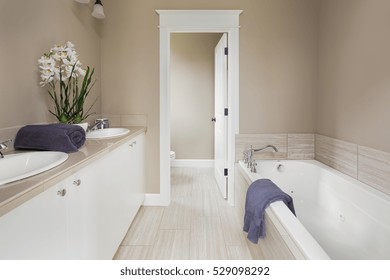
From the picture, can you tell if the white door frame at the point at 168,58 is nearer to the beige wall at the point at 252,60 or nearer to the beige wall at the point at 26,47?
the beige wall at the point at 252,60

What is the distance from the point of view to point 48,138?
1428mm

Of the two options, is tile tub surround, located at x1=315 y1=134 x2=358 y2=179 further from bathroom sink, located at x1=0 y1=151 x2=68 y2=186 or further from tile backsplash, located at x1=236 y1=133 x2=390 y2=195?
bathroom sink, located at x1=0 y1=151 x2=68 y2=186

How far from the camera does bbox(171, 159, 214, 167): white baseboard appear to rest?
4.81 m

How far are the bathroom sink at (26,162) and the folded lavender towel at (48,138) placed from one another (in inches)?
2.8

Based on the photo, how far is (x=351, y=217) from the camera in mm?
1853

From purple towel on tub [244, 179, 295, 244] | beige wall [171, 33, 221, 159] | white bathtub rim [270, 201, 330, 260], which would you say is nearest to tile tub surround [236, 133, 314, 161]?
purple towel on tub [244, 179, 295, 244]

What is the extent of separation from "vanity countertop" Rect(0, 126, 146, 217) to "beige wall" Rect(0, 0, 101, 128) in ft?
1.47

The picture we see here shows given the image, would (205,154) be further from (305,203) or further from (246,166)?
(305,203)

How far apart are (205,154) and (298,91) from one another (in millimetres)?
2224

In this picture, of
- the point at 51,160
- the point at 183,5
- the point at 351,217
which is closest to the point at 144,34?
the point at 183,5

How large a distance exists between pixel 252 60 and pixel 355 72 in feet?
3.43

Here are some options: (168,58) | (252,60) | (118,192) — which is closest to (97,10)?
(168,58)

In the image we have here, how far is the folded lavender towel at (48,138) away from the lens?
143 centimetres

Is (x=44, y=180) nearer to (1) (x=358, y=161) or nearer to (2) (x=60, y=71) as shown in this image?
(2) (x=60, y=71)
